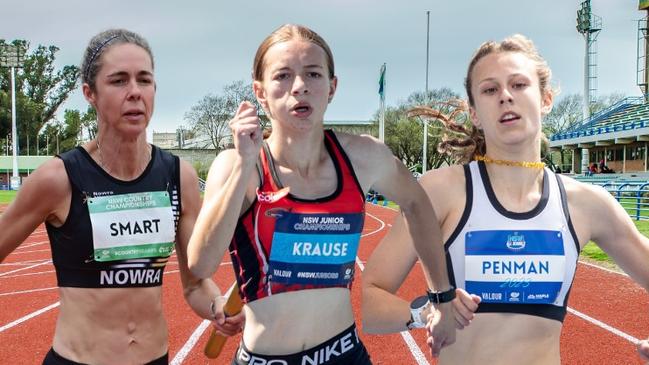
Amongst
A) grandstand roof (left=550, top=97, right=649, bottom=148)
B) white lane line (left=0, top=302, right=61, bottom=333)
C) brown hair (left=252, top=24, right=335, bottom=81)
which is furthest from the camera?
grandstand roof (left=550, top=97, right=649, bottom=148)

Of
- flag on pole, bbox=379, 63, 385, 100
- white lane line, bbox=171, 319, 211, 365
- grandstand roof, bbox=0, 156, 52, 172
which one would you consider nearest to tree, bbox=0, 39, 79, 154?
grandstand roof, bbox=0, 156, 52, 172

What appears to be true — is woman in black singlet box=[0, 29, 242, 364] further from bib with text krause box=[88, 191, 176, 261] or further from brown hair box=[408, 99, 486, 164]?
brown hair box=[408, 99, 486, 164]

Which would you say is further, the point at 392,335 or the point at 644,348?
the point at 392,335

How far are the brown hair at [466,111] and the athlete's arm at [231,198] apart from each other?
1.12m

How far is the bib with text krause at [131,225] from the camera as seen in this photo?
2238 millimetres

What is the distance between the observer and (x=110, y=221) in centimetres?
225

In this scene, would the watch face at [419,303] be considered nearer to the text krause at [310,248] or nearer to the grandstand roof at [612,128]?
the text krause at [310,248]

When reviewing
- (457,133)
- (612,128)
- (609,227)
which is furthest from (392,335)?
(612,128)

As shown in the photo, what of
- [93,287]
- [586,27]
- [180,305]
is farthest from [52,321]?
[586,27]

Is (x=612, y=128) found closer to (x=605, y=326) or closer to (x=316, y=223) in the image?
(x=605, y=326)

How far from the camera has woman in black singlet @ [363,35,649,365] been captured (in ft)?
7.04

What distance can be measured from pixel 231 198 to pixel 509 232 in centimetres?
106

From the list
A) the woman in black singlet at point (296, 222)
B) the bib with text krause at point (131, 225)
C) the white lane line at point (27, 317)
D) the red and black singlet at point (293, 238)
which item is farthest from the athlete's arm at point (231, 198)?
the white lane line at point (27, 317)

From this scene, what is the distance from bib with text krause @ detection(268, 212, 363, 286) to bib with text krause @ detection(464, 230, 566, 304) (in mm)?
522
